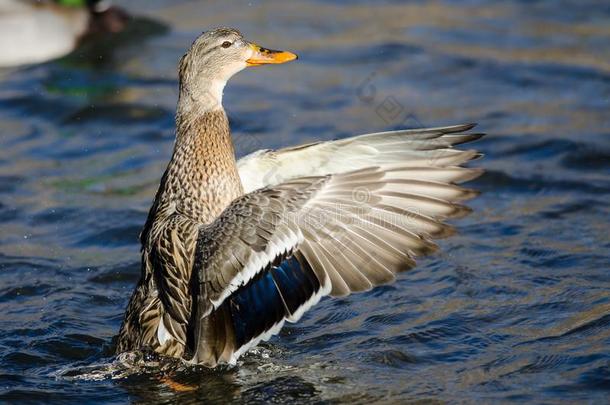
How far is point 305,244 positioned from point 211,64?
4.55 feet

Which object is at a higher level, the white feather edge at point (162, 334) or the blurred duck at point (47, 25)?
the blurred duck at point (47, 25)

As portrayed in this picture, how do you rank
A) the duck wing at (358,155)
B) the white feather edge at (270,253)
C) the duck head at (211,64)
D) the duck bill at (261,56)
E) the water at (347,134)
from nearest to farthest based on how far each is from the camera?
1. the white feather edge at (270,253)
2. the duck wing at (358,155)
3. the water at (347,134)
4. the duck head at (211,64)
5. the duck bill at (261,56)

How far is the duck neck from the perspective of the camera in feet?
19.3

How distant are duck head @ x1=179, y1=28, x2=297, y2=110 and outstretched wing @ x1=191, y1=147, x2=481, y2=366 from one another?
92 cm

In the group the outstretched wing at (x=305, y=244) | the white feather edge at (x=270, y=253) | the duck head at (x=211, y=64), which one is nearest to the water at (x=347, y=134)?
the outstretched wing at (x=305, y=244)

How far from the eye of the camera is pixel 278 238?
5363 millimetres

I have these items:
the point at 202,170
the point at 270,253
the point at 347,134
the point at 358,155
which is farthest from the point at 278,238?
the point at 347,134

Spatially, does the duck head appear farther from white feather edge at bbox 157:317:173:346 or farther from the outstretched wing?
white feather edge at bbox 157:317:173:346

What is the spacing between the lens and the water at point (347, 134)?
588cm

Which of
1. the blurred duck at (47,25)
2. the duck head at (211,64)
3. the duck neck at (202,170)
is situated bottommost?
the duck neck at (202,170)

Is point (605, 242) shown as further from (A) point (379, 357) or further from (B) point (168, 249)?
(B) point (168, 249)

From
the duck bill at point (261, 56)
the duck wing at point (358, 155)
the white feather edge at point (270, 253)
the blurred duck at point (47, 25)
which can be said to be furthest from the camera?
the blurred duck at point (47, 25)

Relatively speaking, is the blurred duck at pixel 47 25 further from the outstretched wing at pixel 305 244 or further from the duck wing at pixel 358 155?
the outstretched wing at pixel 305 244

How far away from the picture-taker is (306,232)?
17.7ft
